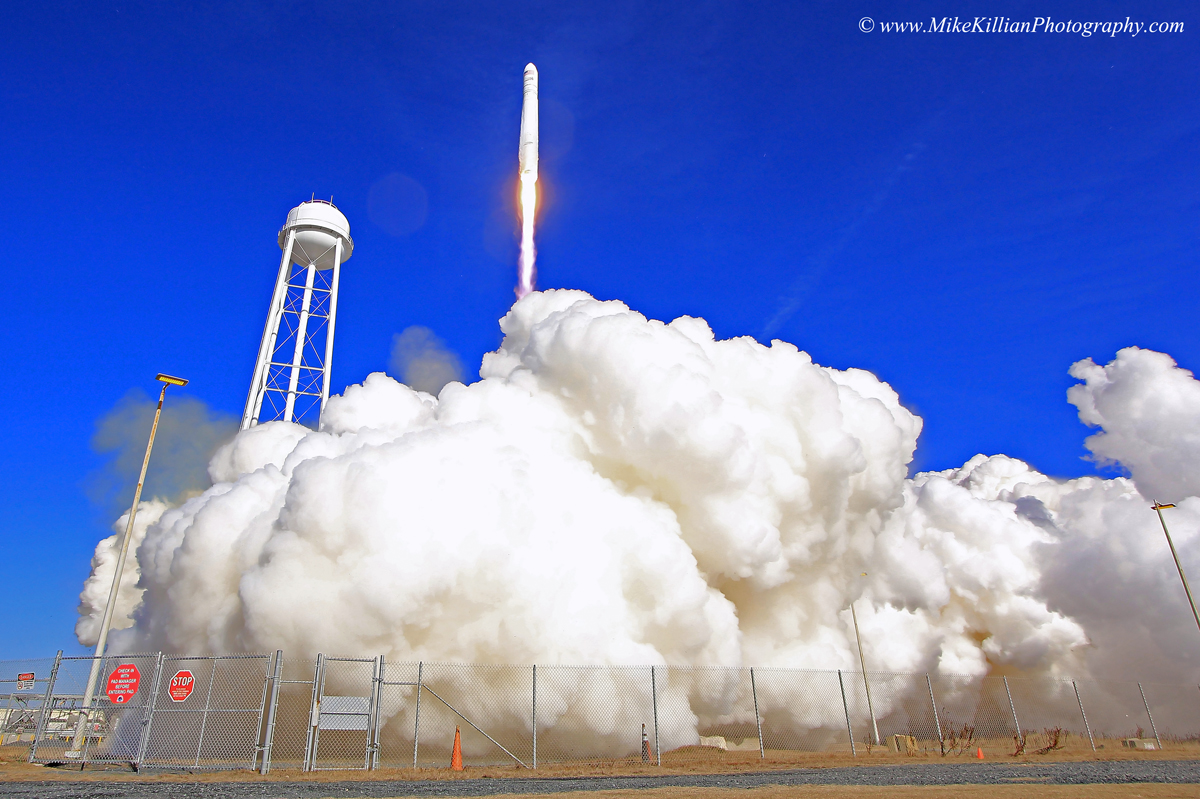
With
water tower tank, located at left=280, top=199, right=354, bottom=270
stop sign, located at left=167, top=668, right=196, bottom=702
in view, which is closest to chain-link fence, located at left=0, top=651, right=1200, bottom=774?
stop sign, located at left=167, top=668, right=196, bottom=702

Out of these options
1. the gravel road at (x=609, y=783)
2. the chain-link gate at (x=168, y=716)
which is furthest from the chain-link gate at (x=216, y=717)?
the gravel road at (x=609, y=783)

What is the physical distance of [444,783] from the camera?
16.5 meters

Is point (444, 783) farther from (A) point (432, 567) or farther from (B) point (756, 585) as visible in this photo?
(B) point (756, 585)

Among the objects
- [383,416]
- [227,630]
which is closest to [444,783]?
[227,630]

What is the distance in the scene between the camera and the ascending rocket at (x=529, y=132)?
142 feet

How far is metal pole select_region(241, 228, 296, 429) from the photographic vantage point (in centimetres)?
4272

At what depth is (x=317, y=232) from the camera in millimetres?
45375

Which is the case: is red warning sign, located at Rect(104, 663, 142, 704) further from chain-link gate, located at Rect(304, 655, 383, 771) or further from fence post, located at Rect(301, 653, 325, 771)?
fence post, located at Rect(301, 653, 325, 771)

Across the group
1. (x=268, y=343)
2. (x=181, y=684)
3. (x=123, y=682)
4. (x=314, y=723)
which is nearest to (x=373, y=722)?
(x=314, y=723)

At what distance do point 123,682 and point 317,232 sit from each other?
31.3m

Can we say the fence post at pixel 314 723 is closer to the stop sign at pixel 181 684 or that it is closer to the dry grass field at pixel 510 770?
the dry grass field at pixel 510 770

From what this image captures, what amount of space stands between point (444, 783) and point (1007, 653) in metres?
47.6

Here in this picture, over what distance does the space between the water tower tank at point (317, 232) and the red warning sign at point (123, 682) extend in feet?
101

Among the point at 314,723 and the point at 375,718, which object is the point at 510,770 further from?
the point at 314,723
